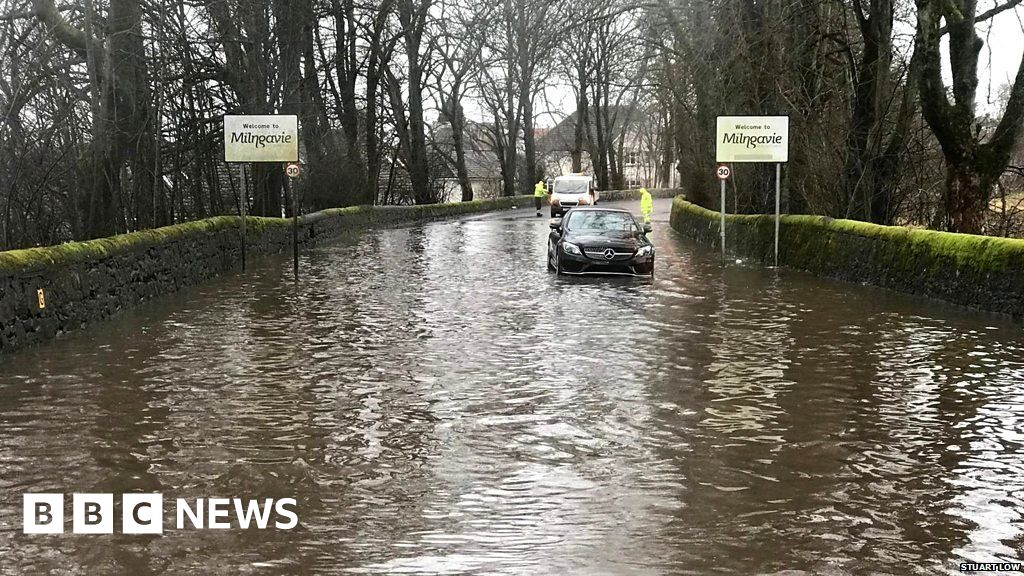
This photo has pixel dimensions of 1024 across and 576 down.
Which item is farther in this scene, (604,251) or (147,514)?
(604,251)

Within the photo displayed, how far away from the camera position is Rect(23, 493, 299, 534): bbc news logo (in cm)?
665

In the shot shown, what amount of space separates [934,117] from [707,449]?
48.2 feet

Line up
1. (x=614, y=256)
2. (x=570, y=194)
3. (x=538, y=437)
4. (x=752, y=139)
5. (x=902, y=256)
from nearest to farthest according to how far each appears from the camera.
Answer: (x=538, y=437) → (x=902, y=256) → (x=614, y=256) → (x=752, y=139) → (x=570, y=194)

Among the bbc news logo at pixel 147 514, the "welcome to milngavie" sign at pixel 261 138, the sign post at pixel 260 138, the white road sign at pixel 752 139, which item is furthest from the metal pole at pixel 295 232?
the bbc news logo at pixel 147 514

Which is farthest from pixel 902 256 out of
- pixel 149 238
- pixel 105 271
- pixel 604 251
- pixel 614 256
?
pixel 105 271

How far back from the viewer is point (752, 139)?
25953 millimetres

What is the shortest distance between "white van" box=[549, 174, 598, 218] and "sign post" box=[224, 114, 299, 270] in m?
29.0

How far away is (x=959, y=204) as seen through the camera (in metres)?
21.5

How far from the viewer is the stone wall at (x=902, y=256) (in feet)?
54.0

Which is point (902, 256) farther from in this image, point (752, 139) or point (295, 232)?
point (295, 232)

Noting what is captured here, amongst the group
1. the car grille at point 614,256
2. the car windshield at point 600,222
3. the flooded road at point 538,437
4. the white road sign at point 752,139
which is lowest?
the flooded road at point 538,437

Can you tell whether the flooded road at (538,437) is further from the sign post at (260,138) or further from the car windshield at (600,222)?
the sign post at (260,138)

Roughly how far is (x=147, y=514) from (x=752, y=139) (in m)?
20.8

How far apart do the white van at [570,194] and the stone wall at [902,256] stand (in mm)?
24097
